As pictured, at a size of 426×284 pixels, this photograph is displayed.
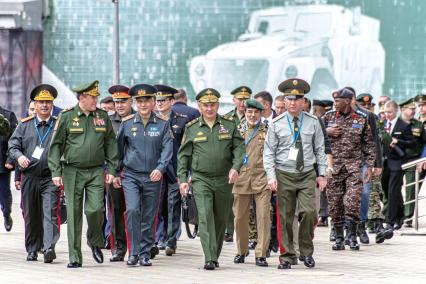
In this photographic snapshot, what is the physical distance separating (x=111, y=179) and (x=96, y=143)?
40cm

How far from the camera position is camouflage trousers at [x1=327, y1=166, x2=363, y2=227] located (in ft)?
50.0

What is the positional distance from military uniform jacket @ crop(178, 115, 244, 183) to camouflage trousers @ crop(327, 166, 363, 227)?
2.11 m

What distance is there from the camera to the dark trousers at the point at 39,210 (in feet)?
45.6

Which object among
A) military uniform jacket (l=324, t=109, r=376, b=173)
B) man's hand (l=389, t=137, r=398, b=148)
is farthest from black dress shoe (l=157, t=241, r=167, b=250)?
man's hand (l=389, t=137, r=398, b=148)

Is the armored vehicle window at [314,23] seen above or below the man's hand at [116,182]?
above

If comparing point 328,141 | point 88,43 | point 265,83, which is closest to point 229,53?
point 265,83

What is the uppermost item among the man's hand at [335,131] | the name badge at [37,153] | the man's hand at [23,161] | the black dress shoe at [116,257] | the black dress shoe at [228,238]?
the man's hand at [335,131]

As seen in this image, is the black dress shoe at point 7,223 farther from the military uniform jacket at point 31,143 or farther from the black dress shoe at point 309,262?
the black dress shoe at point 309,262

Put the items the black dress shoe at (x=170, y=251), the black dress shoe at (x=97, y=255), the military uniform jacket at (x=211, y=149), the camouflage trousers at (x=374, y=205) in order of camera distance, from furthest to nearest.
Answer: the camouflage trousers at (x=374, y=205) < the black dress shoe at (x=170, y=251) < the black dress shoe at (x=97, y=255) < the military uniform jacket at (x=211, y=149)

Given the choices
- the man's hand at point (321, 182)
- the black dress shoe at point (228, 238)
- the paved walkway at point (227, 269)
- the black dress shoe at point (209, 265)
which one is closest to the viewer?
the paved walkway at point (227, 269)

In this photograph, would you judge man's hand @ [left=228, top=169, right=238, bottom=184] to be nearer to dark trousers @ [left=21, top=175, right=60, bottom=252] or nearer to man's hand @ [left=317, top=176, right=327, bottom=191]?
man's hand @ [left=317, top=176, right=327, bottom=191]

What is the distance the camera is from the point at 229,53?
32.0 meters

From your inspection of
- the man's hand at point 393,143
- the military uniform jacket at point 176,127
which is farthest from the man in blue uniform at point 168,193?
the man's hand at point 393,143

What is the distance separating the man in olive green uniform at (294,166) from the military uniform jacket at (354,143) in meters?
1.76
